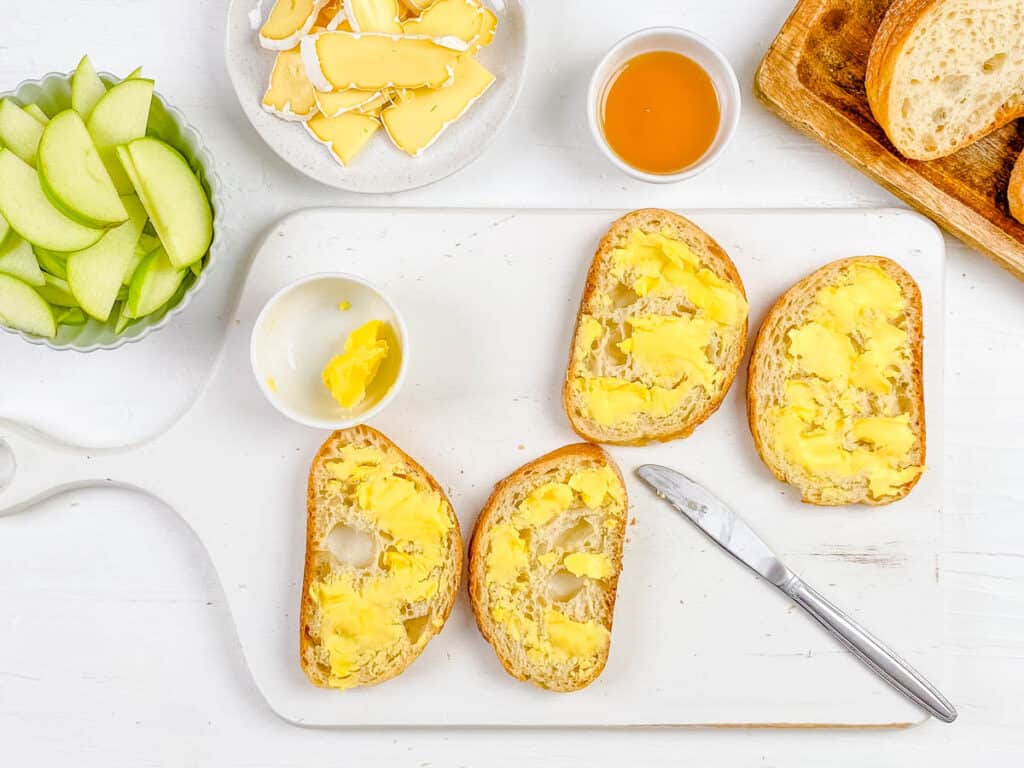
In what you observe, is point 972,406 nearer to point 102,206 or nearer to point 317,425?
point 317,425

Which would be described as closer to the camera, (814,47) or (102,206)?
(102,206)

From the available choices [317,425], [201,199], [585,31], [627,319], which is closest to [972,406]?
[627,319]

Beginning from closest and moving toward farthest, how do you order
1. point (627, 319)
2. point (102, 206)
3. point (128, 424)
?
point (102, 206) < point (627, 319) < point (128, 424)

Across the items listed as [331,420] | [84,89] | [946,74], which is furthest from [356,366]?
[946,74]

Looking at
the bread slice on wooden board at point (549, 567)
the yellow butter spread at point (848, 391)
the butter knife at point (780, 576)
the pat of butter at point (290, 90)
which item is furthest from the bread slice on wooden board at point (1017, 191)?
the pat of butter at point (290, 90)

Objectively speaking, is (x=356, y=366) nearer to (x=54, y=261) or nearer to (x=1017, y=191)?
(x=54, y=261)

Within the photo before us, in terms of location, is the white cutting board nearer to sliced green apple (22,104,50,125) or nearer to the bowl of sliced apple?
the bowl of sliced apple

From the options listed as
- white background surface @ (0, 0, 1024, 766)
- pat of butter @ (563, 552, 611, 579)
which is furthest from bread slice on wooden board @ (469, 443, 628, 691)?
white background surface @ (0, 0, 1024, 766)
